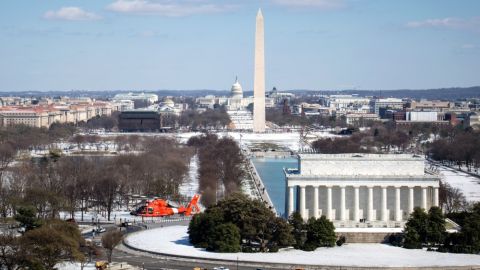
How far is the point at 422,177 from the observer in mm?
46812

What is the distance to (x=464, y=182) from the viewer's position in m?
76.0

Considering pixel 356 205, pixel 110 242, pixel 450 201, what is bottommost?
pixel 450 201

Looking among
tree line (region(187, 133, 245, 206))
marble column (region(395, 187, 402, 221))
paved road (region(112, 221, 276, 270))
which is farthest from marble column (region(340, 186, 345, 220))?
tree line (region(187, 133, 245, 206))

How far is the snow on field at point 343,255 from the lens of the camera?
38812 millimetres

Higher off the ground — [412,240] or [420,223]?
[420,223]

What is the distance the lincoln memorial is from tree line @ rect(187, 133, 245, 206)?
9.36m

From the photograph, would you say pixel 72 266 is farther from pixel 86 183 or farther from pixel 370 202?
pixel 86 183

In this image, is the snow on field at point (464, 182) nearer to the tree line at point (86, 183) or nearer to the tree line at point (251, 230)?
the tree line at point (86, 183)

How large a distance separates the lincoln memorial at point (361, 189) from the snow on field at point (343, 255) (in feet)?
12.8

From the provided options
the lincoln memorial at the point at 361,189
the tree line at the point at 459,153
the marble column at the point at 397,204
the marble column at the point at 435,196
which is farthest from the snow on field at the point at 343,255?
the tree line at the point at 459,153

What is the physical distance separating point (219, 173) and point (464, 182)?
18828mm

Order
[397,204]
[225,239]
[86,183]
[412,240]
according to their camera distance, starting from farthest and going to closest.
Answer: [86,183] → [397,204] → [412,240] → [225,239]

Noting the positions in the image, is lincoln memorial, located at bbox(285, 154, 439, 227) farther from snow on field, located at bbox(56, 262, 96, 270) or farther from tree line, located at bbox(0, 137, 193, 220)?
snow on field, located at bbox(56, 262, 96, 270)

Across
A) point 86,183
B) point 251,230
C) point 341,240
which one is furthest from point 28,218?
point 86,183
